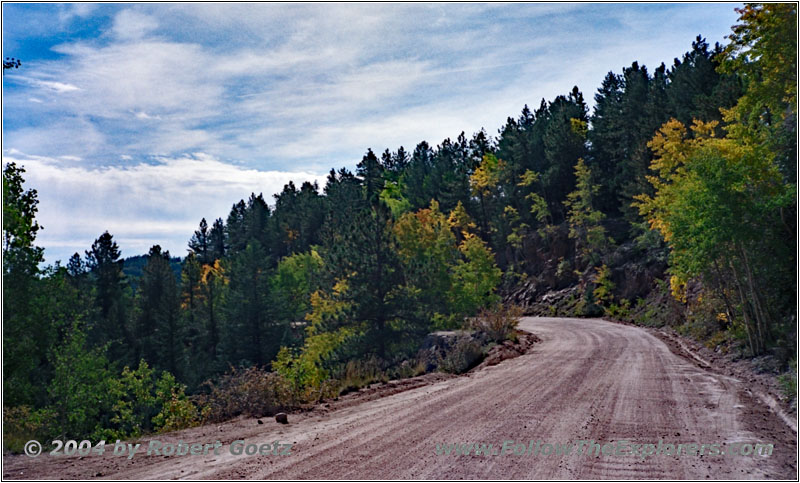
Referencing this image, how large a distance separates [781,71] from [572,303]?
3530 cm

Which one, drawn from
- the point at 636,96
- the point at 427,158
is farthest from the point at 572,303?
the point at 427,158

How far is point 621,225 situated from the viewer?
53188 mm

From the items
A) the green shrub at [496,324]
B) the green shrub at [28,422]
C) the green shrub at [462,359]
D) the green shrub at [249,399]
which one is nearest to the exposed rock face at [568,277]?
the green shrub at [496,324]

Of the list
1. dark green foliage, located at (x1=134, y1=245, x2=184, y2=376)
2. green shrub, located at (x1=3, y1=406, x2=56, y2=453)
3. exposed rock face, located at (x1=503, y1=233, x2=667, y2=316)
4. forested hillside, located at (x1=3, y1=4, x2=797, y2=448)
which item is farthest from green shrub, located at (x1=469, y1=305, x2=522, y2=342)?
dark green foliage, located at (x1=134, y1=245, x2=184, y2=376)

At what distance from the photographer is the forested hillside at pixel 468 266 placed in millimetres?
15883

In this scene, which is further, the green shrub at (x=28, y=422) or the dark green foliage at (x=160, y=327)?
the dark green foliage at (x=160, y=327)

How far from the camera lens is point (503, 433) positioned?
830 cm

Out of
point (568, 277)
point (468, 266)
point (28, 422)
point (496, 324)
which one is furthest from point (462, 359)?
point (568, 277)

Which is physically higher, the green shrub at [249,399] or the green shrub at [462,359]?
the green shrub at [249,399]

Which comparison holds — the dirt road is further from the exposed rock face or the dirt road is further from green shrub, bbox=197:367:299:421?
the exposed rock face

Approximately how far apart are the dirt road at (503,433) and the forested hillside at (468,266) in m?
2.79

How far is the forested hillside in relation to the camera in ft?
52.1

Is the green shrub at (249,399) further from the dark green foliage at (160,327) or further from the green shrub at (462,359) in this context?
the dark green foliage at (160,327)

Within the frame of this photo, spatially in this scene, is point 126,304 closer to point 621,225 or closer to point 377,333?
point 377,333
